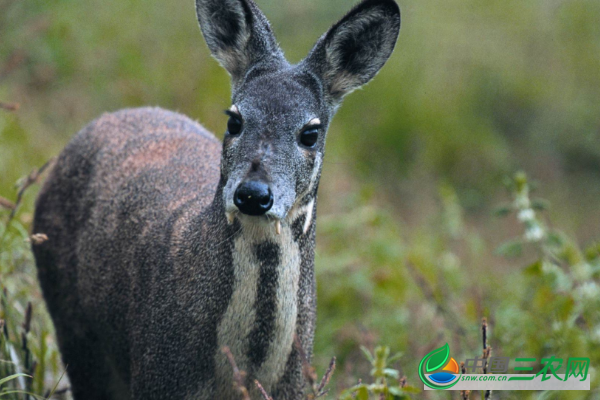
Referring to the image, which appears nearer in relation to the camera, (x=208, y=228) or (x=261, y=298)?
(x=261, y=298)

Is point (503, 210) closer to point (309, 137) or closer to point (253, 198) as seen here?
point (309, 137)

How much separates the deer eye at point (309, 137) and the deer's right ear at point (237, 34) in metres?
0.56

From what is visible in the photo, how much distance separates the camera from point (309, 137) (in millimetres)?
4355

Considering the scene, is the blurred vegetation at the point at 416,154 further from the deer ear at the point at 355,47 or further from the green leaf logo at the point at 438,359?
the deer ear at the point at 355,47

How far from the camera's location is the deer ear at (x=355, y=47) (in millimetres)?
4645

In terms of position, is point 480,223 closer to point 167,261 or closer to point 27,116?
point 27,116

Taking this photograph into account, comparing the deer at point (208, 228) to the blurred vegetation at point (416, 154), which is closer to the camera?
the deer at point (208, 228)

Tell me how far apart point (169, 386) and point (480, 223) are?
25.4 ft

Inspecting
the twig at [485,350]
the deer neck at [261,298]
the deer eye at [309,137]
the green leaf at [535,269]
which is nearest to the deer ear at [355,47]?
the deer eye at [309,137]

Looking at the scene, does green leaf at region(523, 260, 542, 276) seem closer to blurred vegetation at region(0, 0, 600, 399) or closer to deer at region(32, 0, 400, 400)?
blurred vegetation at region(0, 0, 600, 399)

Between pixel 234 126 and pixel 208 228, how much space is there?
0.57 m

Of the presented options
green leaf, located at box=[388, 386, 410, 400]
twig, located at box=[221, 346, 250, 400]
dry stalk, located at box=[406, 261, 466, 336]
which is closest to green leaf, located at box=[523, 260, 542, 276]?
dry stalk, located at box=[406, 261, 466, 336]

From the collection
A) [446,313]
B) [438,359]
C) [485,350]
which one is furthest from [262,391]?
[446,313]

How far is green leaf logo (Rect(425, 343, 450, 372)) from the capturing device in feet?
16.3
